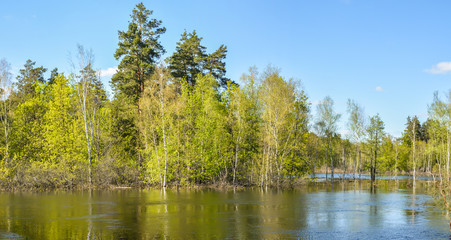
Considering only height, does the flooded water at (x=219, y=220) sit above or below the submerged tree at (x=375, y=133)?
below

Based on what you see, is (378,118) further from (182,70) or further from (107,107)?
(107,107)

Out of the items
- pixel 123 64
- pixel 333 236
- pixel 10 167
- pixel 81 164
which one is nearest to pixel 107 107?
pixel 123 64

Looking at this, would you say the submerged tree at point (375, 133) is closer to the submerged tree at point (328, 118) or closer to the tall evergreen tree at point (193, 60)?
the submerged tree at point (328, 118)

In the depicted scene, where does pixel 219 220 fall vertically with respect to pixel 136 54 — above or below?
below

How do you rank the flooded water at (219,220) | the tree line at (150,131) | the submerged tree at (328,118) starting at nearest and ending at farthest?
the flooded water at (219,220)
the tree line at (150,131)
the submerged tree at (328,118)

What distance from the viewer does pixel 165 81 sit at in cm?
4459

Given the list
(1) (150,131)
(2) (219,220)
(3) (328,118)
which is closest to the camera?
(2) (219,220)

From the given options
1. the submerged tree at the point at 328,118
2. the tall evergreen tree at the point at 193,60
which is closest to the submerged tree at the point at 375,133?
the submerged tree at the point at 328,118

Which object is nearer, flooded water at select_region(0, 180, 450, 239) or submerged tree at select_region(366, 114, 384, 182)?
flooded water at select_region(0, 180, 450, 239)

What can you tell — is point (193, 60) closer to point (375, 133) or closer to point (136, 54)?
point (136, 54)

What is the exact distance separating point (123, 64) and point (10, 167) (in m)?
18.8

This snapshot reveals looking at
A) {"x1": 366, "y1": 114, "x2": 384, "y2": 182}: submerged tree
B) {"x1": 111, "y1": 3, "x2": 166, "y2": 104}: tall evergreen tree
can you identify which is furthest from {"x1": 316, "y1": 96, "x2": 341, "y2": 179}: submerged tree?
{"x1": 111, "y1": 3, "x2": 166, "y2": 104}: tall evergreen tree

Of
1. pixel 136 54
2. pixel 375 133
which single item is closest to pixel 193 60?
pixel 136 54

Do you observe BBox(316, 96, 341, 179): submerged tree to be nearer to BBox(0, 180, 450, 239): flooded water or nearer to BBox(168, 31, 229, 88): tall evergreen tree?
BBox(168, 31, 229, 88): tall evergreen tree
